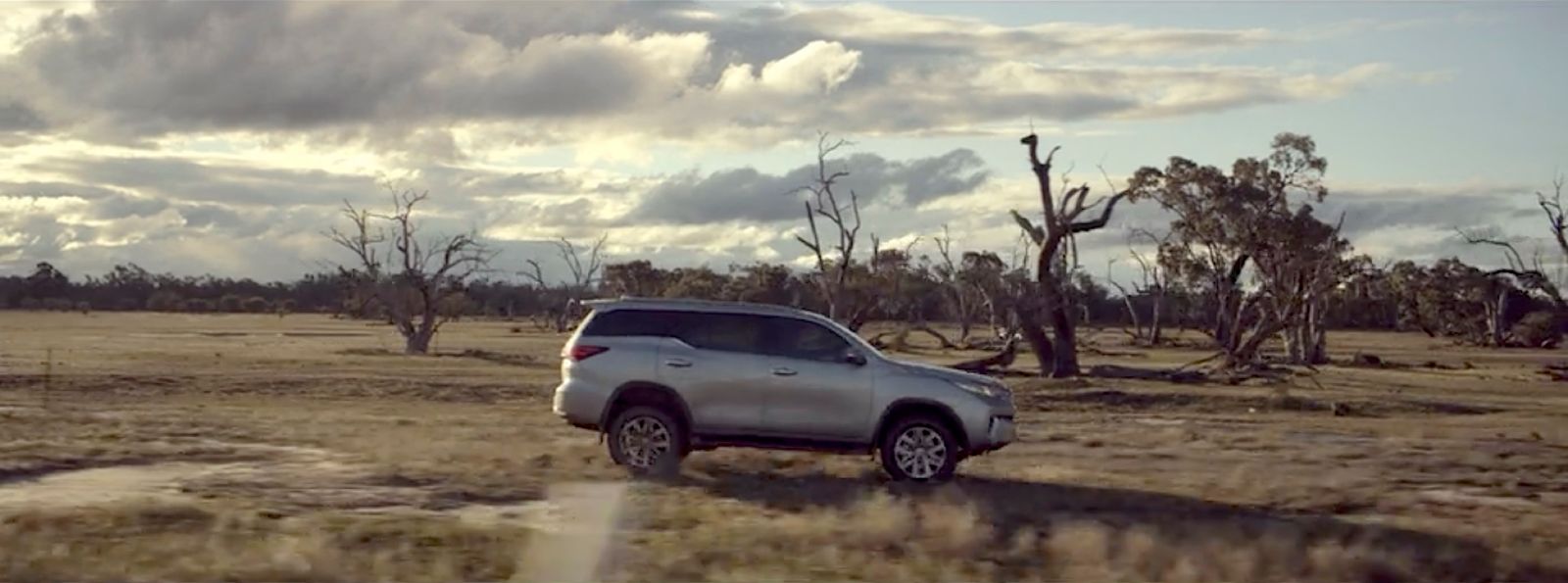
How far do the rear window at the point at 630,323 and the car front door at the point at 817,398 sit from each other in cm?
119

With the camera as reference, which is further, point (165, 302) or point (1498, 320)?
point (165, 302)

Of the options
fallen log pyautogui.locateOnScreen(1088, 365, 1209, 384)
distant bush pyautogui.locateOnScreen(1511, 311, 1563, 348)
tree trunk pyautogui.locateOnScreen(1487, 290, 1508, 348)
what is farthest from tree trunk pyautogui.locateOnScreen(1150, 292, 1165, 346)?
fallen log pyautogui.locateOnScreen(1088, 365, 1209, 384)

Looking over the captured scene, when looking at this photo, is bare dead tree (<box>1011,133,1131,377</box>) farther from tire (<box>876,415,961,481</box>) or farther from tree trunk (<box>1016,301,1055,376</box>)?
tire (<box>876,415,961,481</box>)

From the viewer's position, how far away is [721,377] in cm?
1777

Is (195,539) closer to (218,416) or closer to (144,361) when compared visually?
(218,416)

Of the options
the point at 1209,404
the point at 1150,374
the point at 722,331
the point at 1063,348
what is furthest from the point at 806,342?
the point at 1150,374

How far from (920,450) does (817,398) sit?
112 centimetres

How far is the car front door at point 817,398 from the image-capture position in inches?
695

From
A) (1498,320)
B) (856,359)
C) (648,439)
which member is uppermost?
(1498,320)

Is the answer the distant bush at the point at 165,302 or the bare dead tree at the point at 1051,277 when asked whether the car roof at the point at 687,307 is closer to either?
the bare dead tree at the point at 1051,277

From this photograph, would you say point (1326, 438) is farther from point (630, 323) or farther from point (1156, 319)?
point (1156, 319)

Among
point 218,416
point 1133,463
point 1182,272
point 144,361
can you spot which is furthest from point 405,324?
point 1133,463

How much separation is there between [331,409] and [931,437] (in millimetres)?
14989

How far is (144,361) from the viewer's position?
4606cm
